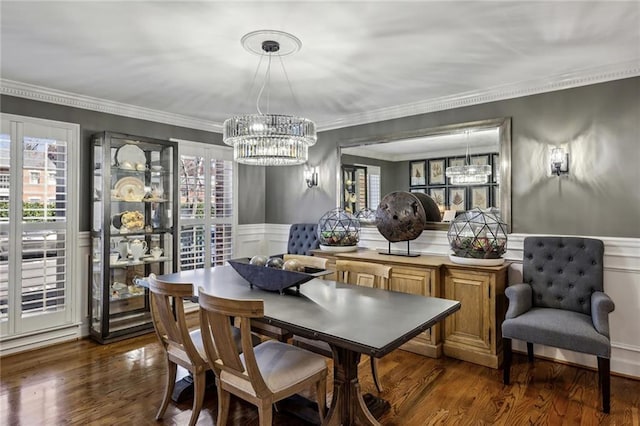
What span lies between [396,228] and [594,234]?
5.55 ft

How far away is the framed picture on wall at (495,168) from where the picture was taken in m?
3.58

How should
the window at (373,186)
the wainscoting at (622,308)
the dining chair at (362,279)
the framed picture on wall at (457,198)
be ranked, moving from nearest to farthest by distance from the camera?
the dining chair at (362,279) → the wainscoting at (622,308) → the framed picture on wall at (457,198) → the window at (373,186)

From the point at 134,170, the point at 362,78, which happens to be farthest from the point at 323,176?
the point at 134,170

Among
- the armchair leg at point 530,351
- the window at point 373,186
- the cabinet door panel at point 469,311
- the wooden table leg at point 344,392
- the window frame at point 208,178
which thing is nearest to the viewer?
the wooden table leg at point 344,392

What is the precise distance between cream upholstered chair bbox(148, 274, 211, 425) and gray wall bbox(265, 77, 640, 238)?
2.98 metres

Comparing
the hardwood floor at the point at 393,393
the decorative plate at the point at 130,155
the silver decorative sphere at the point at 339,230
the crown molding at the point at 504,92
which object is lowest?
the hardwood floor at the point at 393,393

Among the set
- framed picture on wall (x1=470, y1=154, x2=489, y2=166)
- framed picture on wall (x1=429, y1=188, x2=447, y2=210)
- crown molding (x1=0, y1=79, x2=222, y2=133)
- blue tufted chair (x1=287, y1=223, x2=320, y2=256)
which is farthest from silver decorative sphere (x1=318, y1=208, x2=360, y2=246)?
Answer: crown molding (x1=0, y1=79, x2=222, y2=133)

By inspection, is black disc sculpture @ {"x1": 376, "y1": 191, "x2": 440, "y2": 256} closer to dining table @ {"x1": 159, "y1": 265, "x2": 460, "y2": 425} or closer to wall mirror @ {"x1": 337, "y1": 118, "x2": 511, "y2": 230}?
wall mirror @ {"x1": 337, "y1": 118, "x2": 511, "y2": 230}

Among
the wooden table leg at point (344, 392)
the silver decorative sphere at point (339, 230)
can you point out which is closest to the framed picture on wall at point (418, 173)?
the silver decorative sphere at point (339, 230)

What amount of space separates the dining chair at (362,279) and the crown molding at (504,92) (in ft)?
6.75

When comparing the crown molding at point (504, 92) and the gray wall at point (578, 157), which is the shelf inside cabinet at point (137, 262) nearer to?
the crown molding at point (504, 92)

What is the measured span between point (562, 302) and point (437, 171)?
5.44ft

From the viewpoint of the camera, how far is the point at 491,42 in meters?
2.59

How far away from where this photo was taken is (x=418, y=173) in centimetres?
407
